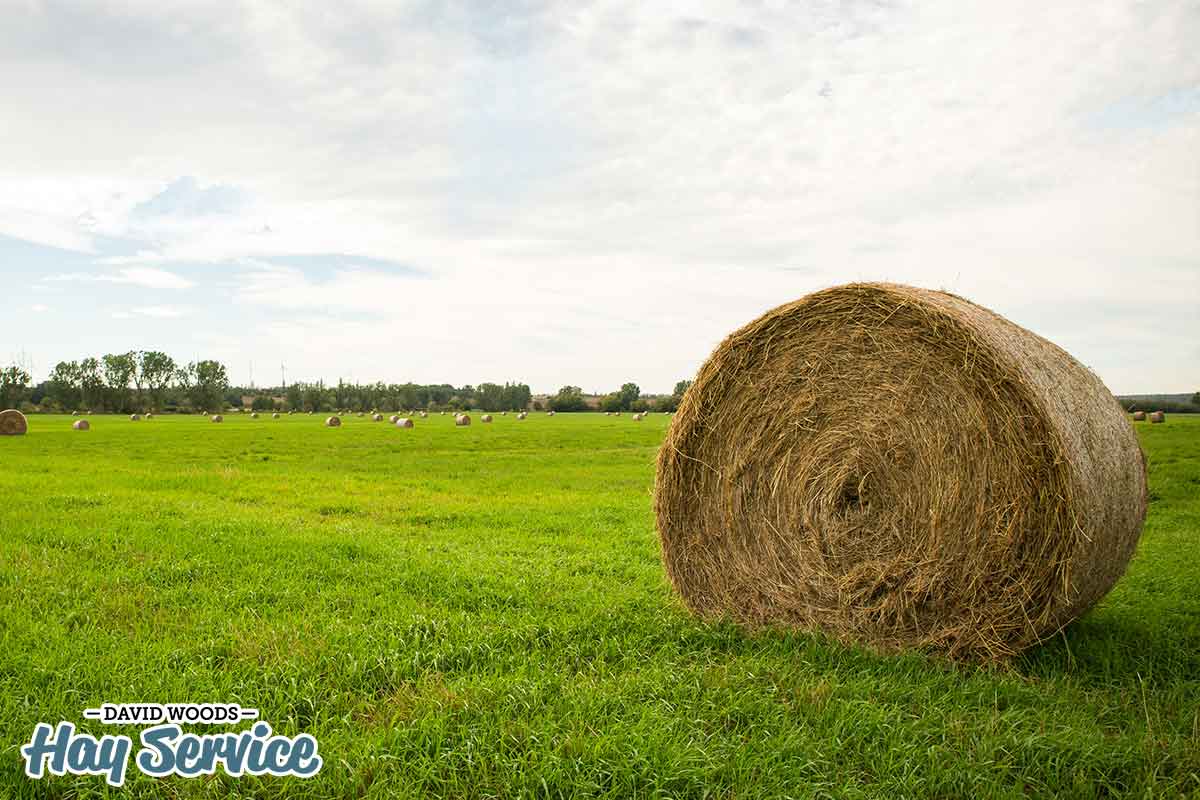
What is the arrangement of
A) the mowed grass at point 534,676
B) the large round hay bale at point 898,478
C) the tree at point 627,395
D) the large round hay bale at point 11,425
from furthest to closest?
the tree at point 627,395, the large round hay bale at point 11,425, the large round hay bale at point 898,478, the mowed grass at point 534,676

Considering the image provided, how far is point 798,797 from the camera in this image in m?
3.54

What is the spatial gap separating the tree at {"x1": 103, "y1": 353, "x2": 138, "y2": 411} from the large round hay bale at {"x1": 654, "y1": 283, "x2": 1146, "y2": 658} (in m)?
108

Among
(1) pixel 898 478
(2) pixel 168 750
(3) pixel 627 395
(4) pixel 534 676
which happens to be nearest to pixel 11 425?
(2) pixel 168 750

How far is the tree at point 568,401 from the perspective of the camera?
95750mm

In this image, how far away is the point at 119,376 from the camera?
103 metres

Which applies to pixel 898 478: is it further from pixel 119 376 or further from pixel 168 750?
pixel 119 376

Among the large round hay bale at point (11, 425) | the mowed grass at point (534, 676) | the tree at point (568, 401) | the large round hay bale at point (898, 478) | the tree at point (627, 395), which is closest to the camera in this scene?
the mowed grass at point (534, 676)

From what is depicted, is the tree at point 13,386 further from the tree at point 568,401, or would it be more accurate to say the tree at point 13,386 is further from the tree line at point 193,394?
the tree at point 568,401

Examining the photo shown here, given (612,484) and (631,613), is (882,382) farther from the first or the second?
(612,484)

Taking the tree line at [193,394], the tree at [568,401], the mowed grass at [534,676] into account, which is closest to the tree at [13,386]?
the tree line at [193,394]

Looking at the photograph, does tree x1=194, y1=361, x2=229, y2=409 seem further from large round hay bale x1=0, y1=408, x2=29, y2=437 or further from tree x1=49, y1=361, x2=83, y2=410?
large round hay bale x1=0, y1=408, x2=29, y2=437

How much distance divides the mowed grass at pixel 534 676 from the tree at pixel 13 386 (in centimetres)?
10591

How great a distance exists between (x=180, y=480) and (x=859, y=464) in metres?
14.0

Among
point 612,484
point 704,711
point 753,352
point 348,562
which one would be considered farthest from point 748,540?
point 612,484
